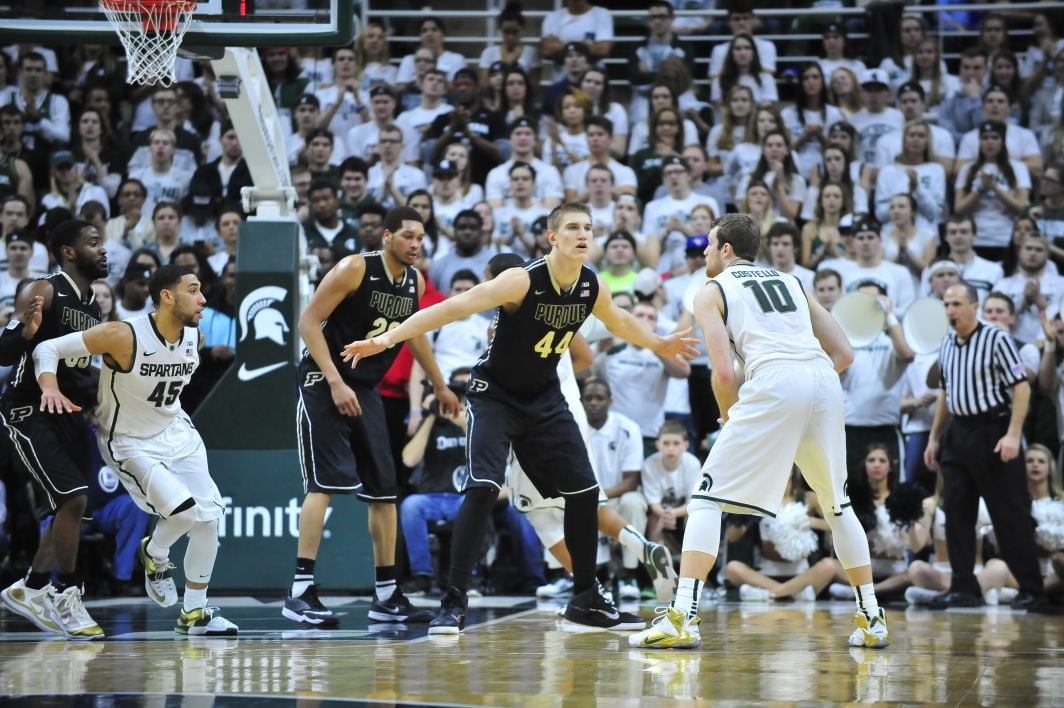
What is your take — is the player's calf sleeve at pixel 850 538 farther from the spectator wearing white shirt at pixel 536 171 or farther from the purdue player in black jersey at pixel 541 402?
the spectator wearing white shirt at pixel 536 171

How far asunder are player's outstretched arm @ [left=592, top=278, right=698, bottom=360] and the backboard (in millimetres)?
2670

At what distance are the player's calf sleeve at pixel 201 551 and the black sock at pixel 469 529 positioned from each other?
4.82ft

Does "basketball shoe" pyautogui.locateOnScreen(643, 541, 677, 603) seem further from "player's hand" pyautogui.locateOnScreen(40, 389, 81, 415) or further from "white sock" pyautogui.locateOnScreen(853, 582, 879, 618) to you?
"player's hand" pyautogui.locateOnScreen(40, 389, 81, 415)

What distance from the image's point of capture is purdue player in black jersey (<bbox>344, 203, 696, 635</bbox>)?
7211 mm

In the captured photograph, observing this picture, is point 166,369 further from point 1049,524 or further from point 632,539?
point 1049,524

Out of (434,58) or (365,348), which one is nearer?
(365,348)

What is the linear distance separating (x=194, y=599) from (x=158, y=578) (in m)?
0.56

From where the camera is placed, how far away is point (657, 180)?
13.7 meters

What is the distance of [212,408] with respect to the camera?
10.2 metres

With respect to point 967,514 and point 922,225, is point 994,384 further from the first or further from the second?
point 922,225

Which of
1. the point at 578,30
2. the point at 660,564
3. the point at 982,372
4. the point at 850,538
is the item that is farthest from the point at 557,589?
the point at 578,30

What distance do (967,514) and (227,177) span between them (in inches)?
326

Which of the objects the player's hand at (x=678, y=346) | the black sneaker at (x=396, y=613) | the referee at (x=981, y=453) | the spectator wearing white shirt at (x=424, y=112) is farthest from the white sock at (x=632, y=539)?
the spectator wearing white shirt at (x=424, y=112)

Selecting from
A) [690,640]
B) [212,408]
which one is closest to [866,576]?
[690,640]
